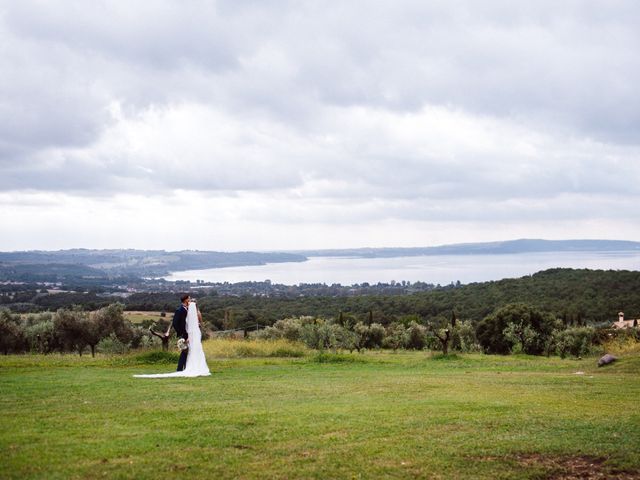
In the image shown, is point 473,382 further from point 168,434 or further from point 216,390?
point 168,434

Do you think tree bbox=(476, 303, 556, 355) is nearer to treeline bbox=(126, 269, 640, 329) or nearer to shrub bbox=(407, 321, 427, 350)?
shrub bbox=(407, 321, 427, 350)

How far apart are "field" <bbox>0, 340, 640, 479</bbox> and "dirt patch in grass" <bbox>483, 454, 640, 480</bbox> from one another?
25 millimetres

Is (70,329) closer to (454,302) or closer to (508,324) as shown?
(508,324)

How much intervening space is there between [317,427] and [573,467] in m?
3.83

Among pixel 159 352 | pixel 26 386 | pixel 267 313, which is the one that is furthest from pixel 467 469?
pixel 267 313

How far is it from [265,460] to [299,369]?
44.8ft

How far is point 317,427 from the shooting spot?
9.81 metres

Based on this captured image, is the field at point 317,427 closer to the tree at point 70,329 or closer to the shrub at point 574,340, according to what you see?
the shrub at point 574,340

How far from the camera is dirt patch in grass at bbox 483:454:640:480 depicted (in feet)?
25.1

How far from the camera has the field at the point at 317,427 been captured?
7.72m

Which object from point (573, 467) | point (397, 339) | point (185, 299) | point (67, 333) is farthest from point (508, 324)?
point (573, 467)

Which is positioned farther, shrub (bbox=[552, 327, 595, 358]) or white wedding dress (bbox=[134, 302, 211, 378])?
shrub (bbox=[552, 327, 595, 358])

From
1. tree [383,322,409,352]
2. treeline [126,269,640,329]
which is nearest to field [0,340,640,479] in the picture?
tree [383,322,409,352]

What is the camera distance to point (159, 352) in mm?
23516
